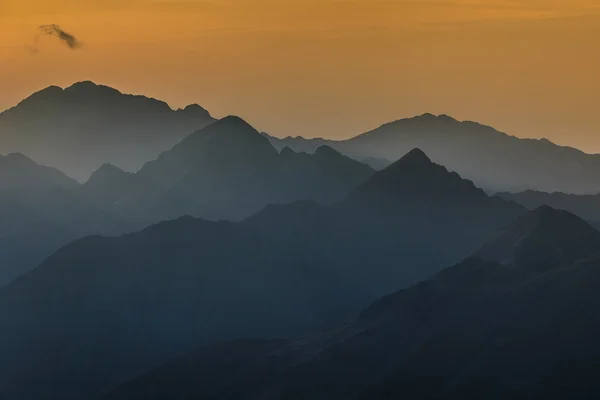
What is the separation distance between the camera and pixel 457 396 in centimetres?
18000

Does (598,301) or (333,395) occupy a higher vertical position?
(598,301)

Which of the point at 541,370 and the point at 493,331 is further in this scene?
the point at 493,331

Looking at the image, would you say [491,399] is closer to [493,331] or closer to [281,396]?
[493,331]

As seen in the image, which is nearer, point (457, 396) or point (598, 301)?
point (457, 396)

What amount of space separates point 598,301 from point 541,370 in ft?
73.6

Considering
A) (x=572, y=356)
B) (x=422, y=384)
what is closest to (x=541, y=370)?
(x=572, y=356)

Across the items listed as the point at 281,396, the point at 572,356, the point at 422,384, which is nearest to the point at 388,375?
the point at 422,384

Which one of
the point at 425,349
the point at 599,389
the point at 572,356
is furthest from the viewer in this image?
the point at 425,349

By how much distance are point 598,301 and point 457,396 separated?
1434 inches

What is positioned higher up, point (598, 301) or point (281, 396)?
point (598, 301)

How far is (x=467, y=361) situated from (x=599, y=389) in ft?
84.0

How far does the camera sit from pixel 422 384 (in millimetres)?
186000

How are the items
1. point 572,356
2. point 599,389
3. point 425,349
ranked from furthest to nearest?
point 425,349, point 572,356, point 599,389

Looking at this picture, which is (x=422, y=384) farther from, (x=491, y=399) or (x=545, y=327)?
(x=545, y=327)
